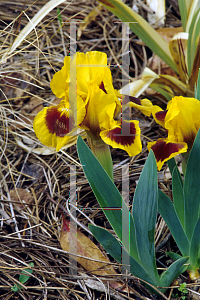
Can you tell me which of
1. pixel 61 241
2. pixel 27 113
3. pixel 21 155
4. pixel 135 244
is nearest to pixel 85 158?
pixel 135 244

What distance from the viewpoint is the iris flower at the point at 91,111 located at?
2.06 feet

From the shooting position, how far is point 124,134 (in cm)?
64

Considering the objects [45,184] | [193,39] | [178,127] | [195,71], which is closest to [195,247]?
[178,127]

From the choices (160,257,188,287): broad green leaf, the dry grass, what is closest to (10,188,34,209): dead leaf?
the dry grass

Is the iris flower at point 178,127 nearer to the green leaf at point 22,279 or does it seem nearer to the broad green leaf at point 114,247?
the broad green leaf at point 114,247

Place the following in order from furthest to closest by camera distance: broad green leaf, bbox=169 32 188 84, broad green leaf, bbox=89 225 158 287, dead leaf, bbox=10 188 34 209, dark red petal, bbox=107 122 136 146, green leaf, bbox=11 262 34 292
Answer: broad green leaf, bbox=169 32 188 84, dead leaf, bbox=10 188 34 209, green leaf, bbox=11 262 34 292, broad green leaf, bbox=89 225 158 287, dark red petal, bbox=107 122 136 146

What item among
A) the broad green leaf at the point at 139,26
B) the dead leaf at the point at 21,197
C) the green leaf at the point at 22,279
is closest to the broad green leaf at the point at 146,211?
the green leaf at the point at 22,279

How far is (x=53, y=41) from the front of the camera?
1730mm

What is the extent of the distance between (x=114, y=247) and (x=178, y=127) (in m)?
0.37

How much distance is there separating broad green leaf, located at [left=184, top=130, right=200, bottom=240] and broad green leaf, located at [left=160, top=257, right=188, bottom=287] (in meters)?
0.11

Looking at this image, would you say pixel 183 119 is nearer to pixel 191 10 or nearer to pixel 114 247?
pixel 114 247

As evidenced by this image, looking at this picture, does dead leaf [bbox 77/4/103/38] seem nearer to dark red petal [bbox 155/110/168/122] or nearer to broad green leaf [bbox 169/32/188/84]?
broad green leaf [bbox 169/32/188/84]

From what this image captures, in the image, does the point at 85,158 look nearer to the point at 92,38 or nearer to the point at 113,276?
the point at 113,276

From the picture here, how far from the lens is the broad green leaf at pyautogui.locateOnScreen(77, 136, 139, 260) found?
0.70m
